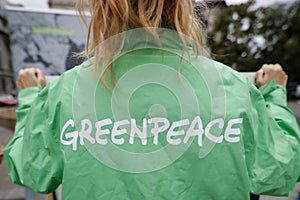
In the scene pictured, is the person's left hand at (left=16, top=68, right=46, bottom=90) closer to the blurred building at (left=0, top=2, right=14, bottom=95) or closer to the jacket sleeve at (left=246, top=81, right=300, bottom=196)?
the jacket sleeve at (left=246, top=81, right=300, bottom=196)

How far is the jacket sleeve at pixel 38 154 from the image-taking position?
0.77m

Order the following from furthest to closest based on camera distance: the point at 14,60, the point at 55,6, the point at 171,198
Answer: the point at 55,6, the point at 14,60, the point at 171,198

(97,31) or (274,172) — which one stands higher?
(97,31)

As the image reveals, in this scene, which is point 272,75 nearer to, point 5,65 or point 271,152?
point 271,152

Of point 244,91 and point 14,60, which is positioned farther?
point 14,60

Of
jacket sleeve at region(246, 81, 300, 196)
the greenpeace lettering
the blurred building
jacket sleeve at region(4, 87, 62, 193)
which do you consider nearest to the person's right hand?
jacket sleeve at region(246, 81, 300, 196)

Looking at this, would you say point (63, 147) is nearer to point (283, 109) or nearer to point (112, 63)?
point (112, 63)

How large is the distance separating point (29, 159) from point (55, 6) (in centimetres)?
187

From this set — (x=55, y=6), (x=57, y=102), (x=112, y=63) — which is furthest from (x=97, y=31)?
(x=55, y=6)

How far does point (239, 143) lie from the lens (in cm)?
74

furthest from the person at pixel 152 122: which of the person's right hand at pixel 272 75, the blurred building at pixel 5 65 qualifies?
the blurred building at pixel 5 65

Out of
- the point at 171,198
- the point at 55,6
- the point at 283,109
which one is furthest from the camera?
the point at 55,6

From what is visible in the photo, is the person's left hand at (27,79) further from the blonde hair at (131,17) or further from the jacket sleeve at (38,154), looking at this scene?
the blonde hair at (131,17)

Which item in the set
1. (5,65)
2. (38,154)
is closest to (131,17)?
(38,154)
